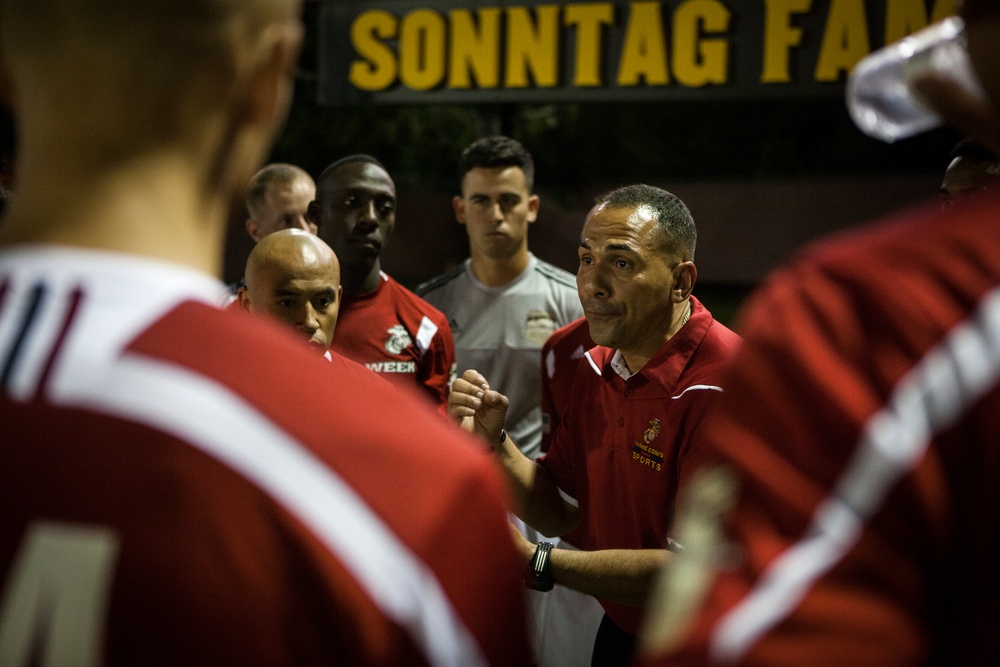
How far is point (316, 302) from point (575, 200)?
4.70 m

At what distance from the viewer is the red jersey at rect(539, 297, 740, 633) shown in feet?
8.71

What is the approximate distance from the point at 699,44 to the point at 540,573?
480cm

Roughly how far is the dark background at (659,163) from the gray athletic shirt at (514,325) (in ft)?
7.76

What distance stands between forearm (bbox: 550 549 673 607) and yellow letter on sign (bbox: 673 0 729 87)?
15.2 feet

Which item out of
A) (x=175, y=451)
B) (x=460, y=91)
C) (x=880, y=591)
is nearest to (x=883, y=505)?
(x=880, y=591)

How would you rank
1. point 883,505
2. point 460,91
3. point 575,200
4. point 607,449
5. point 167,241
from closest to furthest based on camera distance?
point 883,505, point 167,241, point 607,449, point 460,91, point 575,200

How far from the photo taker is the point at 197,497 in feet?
2.46

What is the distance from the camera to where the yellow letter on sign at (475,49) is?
6.80 meters

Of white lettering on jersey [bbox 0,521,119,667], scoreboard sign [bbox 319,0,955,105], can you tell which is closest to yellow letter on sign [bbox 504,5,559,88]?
scoreboard sign [bbox 319,0,955,105]

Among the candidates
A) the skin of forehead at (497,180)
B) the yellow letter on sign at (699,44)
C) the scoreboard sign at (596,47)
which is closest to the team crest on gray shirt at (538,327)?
the skin of forehead at (497,180)

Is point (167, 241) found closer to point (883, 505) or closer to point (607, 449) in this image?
point (883, 505)

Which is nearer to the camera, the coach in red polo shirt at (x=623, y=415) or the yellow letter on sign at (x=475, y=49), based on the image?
the coach in red polo shirt at (x=623, y=415)

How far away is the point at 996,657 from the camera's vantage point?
728 millimetres

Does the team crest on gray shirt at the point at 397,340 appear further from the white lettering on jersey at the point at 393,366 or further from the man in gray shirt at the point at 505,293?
the man in gray shirt at the point at 505,293
